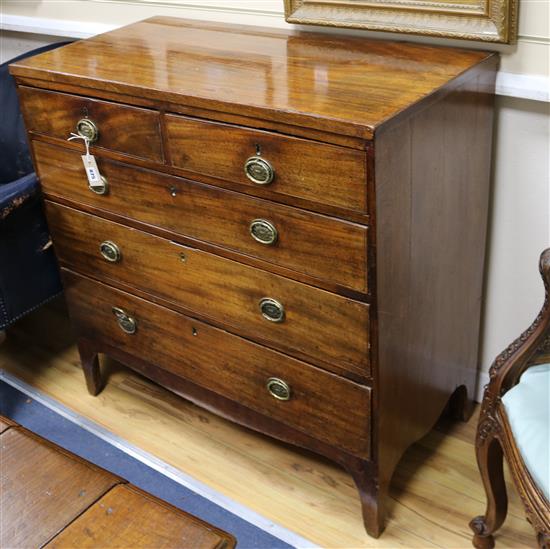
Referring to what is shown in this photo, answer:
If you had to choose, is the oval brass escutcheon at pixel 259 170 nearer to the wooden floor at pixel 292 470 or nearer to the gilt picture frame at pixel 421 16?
the gilt picture frame at pixel 421 16

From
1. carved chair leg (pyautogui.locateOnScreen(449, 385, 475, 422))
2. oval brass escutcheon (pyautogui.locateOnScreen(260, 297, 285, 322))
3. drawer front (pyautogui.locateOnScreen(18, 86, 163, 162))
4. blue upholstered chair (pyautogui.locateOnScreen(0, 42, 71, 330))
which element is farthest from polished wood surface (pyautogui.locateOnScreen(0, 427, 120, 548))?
carved chair leg (pyautogui.locateOnScreen(449, 385, 475, 422))

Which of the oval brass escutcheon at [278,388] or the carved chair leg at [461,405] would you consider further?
the carved chair leg at [461,405]

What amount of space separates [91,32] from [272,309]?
1057mm

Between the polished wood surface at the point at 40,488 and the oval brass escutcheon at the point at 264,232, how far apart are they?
1.64ft

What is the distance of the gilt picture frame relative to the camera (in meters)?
1.42

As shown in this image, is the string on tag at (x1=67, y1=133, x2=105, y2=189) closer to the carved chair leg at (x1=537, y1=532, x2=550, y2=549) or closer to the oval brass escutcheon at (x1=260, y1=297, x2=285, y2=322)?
the oval brass escutcheon at (x1=260, y1=297, x2=285, y2=322)

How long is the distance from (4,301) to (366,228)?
3.26 ft

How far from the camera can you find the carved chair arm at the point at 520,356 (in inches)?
51.4

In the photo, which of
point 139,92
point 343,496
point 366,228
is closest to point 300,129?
point 366,228

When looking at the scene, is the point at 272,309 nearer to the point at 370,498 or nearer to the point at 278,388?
the point at 278,388

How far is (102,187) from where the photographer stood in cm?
161

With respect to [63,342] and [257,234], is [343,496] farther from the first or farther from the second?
[63,342]

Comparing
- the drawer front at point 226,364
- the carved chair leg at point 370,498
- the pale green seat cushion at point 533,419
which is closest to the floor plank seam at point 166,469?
the carved chair leg at point 370,498

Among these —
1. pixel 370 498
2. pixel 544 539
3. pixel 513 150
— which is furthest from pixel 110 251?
pixel 544 539
